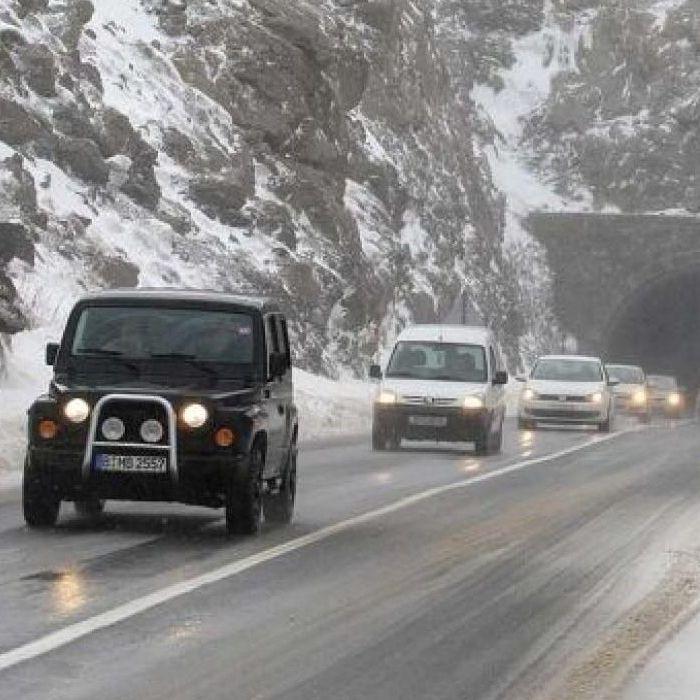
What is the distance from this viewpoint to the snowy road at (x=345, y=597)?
7711 millimetres

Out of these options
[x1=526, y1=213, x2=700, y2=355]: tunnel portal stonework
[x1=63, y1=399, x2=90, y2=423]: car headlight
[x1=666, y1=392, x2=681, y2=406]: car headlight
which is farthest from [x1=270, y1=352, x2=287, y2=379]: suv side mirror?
[x1=526, y1=213, x2=700, y2=355]: tunnel portal stonework

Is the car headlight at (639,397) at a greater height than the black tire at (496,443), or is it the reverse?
the car headlight at (639,397)

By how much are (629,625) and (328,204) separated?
39772mm

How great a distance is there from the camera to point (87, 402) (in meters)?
13.1

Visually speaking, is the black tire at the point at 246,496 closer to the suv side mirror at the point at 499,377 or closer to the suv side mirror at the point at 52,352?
the suv side mirror at the point at 52,352

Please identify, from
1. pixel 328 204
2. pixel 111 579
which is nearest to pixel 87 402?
pixel 111 579

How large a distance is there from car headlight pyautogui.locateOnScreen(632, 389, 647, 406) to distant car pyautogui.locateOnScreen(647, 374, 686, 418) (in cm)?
705

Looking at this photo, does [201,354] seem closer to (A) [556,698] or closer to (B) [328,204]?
(A) [556,698]

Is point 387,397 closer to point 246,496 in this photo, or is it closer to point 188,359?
point 188,359

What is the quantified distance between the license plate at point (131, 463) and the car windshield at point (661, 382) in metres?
43.7

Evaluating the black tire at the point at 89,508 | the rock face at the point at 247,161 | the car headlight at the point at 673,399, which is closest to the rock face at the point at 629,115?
the rock face at the point at 247,161

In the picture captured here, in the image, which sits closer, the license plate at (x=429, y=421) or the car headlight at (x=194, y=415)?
the car headlight at (x=194, y=415)

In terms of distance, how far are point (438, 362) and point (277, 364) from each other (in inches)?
556

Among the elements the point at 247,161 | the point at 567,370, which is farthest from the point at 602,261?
the point at 567,370
